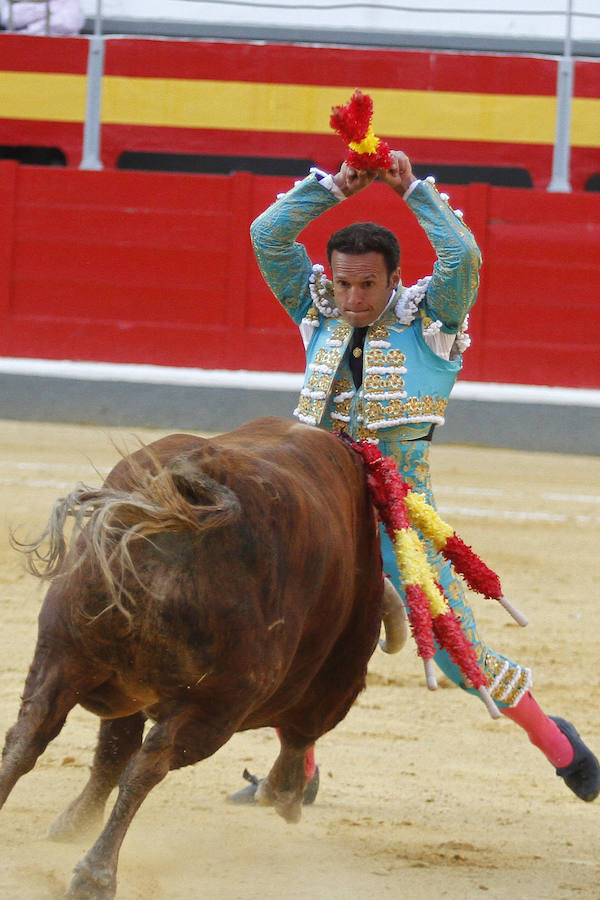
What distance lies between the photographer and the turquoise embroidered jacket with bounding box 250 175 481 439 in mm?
2484

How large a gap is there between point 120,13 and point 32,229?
7.33 ft

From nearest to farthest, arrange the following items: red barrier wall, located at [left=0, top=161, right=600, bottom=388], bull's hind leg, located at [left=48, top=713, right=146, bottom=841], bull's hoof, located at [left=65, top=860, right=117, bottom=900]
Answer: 1. bull's hoof, located at [left=65, top=860, right=117, bottom=900]
2. bull's hind leg, located at [left=48, top=713, right=146, bottom=841]
3. red barrier wall, located at [left=0, top=161, right=600, bottom=388]

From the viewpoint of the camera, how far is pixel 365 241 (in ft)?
7.99

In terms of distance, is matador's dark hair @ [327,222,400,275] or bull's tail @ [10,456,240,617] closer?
bull's tail @ [10,456,240,617]

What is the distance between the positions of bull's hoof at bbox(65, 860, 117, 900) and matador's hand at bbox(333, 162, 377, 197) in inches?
51.6

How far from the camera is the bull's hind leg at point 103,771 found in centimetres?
221

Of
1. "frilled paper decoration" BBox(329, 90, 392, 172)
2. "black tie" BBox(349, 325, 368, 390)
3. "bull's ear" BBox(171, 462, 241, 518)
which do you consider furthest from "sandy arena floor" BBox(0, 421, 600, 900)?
"frilled paper decoration" BBox(329, 90, 392, 172)

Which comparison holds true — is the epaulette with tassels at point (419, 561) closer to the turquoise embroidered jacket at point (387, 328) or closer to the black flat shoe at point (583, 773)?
the turquoise embroidered jacket at point (387, 328)

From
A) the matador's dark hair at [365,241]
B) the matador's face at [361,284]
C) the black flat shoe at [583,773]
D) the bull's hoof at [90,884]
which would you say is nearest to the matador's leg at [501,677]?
the black flat shoe at [583,773]

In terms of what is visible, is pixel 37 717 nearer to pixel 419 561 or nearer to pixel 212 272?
pixel 419 561

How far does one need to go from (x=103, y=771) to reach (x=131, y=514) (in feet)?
2.08

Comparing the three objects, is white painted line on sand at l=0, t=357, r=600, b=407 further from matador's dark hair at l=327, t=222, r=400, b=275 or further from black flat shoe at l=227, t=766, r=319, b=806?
matador's dark hair at l=327, t=222, r=400, b=275

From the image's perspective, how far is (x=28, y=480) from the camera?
5969 mm

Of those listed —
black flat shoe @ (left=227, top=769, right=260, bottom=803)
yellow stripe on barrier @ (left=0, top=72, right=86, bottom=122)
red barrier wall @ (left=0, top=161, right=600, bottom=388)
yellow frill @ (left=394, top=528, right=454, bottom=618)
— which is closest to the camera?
yellow frill @ (left=394, top=528, right=454, bottom=618)
